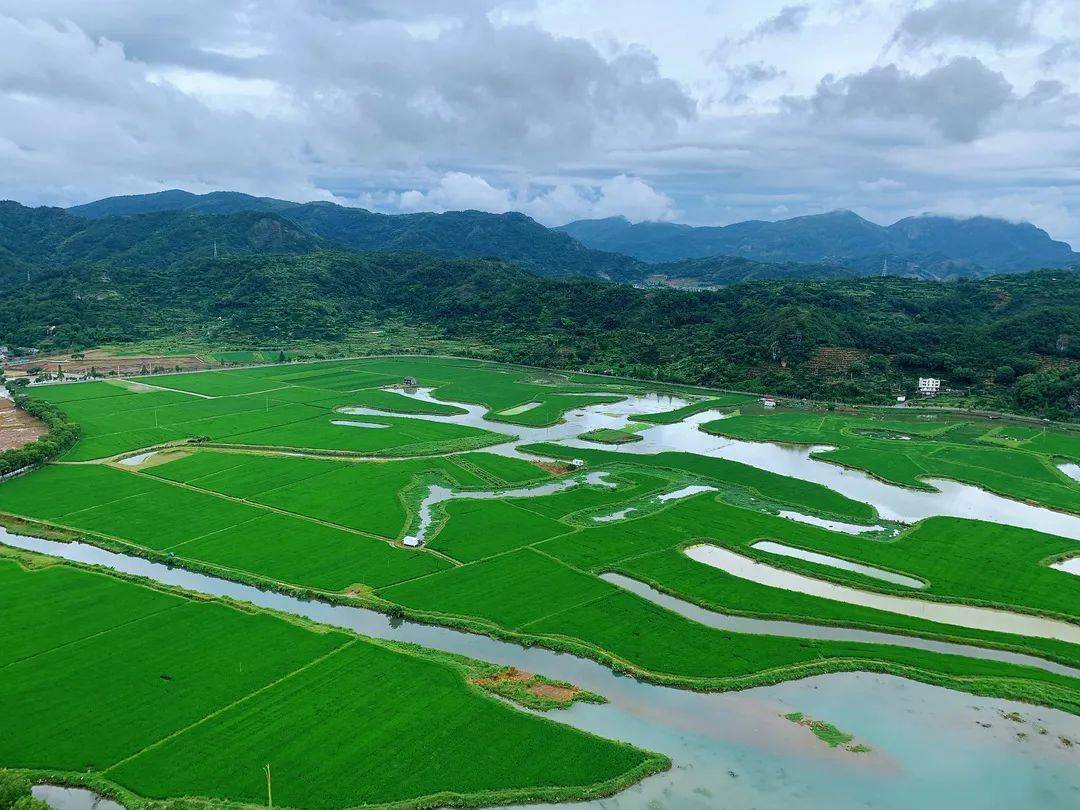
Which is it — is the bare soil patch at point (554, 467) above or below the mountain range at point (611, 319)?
below

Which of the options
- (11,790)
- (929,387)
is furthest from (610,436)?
(11,790)

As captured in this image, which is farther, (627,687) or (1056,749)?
(627,687)

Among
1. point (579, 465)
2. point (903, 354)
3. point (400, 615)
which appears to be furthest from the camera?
point (903, 354)

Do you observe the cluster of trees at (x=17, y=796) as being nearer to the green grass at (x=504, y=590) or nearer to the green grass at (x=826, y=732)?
the green grass at (x=504, y=590)

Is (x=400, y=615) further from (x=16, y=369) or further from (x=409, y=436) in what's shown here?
(x=16, y=369)

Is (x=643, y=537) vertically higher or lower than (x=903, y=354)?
lower

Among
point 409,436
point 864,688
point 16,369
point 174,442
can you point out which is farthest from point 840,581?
point 16,369

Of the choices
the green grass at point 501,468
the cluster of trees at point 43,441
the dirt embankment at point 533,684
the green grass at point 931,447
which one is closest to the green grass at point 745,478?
the green grass at point 501,468
